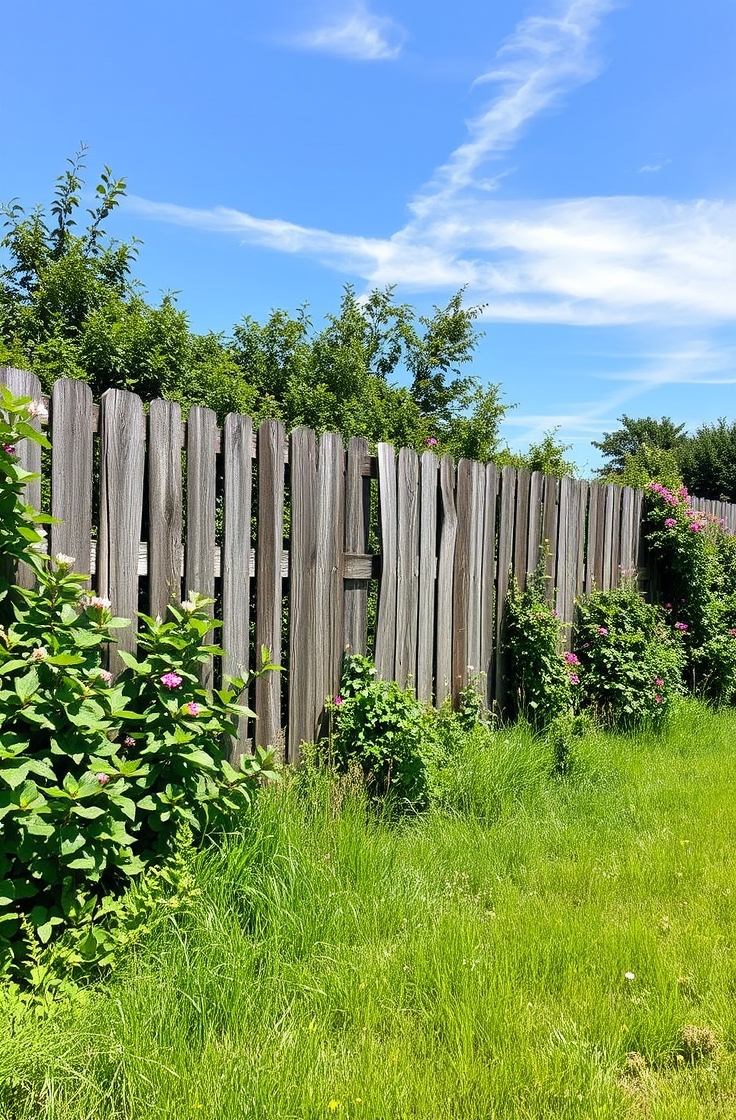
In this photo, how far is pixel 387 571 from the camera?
4.11 metres

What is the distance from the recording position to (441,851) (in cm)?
333

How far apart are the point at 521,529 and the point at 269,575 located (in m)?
2.43

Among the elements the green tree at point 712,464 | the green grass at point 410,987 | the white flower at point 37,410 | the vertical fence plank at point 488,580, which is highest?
the green tree at point 712,464

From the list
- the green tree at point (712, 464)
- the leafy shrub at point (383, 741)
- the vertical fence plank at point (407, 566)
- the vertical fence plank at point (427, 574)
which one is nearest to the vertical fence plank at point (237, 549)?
the leafy shrub at point (383, 741)

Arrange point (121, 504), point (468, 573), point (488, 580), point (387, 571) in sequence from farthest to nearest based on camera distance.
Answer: point (488, 580) → point (468, 573) → point (387, 571) → point (121, 504)

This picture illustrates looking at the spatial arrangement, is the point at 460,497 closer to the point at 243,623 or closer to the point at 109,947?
the point at 243,623

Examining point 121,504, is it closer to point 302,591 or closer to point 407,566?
point 302,591

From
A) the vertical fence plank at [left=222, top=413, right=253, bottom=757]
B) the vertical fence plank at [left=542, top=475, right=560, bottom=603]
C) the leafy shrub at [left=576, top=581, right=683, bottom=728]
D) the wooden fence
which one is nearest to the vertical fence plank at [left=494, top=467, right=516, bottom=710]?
the wooden fence

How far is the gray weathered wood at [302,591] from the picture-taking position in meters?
3.57

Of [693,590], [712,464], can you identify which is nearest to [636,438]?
[712,464]

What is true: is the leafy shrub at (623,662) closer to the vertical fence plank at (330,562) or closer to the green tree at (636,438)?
the vertical fence plank at (330,562)

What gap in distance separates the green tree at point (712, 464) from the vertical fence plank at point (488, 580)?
2394 centimetres

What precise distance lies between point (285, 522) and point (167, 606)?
3.13 feet

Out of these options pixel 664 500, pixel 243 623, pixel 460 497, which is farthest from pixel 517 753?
pixel 664 500
